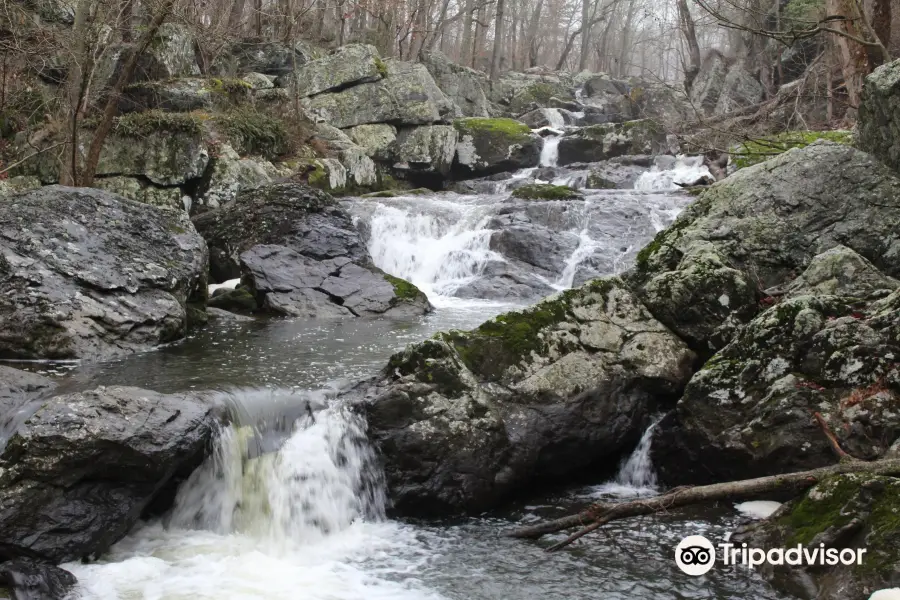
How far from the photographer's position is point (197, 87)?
17.0 m

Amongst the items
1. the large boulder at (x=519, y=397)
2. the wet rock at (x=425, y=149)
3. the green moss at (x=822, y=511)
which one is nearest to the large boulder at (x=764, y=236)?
the large boulder at (x=519, y=397)

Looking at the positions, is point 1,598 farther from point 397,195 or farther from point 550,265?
point 397,195

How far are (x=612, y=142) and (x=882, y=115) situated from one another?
1453 cm

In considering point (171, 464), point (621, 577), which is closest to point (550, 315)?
point (621, 577)

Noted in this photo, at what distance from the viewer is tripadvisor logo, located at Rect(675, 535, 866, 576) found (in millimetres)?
4051

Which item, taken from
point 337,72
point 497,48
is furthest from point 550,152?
point 497,48

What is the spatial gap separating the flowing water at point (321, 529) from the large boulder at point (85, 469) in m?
0.25

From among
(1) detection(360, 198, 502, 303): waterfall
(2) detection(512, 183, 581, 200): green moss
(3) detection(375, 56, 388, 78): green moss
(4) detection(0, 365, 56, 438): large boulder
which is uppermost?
(3) detection(375, 56, 388, 78): green moss

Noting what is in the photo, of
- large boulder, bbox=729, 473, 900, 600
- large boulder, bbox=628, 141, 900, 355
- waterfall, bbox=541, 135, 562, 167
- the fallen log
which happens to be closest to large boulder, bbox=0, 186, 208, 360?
large boulder, bbox=628, 141, 900, 355

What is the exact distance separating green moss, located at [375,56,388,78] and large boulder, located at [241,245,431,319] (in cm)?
1153

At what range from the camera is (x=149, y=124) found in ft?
47.5

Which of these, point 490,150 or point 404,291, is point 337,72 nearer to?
point 490,150

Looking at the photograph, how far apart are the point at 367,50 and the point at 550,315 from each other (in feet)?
58.5

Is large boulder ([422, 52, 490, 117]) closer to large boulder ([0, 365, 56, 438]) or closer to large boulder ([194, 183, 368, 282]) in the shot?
large boulder ([194, 183, 368, 282])
